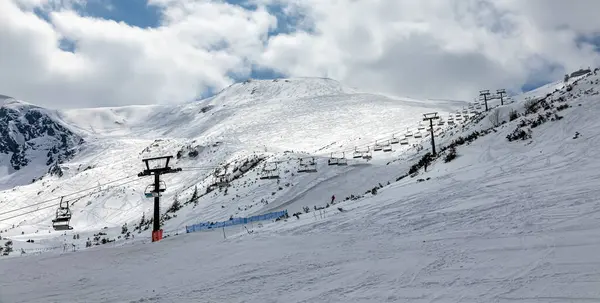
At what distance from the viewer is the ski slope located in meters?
9.09

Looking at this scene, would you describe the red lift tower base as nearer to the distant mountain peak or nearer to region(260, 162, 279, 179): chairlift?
region(260, 162, 279, 179): chairlift

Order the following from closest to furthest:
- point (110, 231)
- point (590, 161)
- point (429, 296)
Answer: point (429, 296)
point (590, 161)
point (110, 231)

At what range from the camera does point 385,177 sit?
3881 cm

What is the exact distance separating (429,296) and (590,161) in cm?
1153

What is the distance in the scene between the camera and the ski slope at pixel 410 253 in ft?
29.8

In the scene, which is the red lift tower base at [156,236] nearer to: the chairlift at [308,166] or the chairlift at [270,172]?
the chairlift at [270,172]

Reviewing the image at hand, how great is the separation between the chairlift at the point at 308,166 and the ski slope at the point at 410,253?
20937 millimetres

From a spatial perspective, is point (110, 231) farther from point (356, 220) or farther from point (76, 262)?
point (356, 220)

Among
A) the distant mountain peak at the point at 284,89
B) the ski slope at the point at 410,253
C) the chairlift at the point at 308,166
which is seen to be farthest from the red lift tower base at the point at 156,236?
the distant mountain peak at the point at 284,89

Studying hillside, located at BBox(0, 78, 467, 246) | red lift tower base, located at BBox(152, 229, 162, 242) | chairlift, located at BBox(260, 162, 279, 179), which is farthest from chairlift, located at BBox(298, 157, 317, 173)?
red lift tower base, located at BBox(152, 229, 162, 242)

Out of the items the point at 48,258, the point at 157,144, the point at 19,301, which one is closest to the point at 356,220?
the point at 19,301

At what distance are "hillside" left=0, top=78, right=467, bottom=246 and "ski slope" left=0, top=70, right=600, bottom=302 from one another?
16705 millimetres

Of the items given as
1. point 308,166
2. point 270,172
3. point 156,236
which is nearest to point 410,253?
point 156,236

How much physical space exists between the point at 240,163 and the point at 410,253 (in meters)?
49.6
